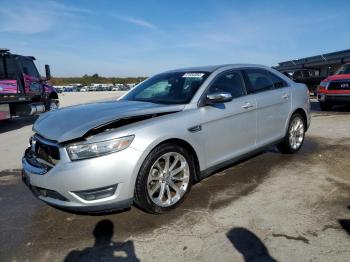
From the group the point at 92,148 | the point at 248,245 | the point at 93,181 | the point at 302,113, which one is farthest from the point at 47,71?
the point at 248,245

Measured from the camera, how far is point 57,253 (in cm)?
317

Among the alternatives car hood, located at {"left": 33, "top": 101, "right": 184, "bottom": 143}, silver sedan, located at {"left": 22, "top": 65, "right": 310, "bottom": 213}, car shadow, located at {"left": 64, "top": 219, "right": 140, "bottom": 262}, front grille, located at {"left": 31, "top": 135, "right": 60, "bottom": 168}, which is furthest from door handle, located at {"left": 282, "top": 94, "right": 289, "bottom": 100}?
front grille, located at {"left": 31, "top": 135, "right": 60, "bottom": 168}

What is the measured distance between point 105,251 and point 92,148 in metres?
0.93

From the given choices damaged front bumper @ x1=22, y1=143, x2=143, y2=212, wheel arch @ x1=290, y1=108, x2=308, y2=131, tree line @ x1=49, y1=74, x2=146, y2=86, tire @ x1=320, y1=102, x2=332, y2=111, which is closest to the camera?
damaged front bumper @ x1=22, y1=143, x2=143, y2=212

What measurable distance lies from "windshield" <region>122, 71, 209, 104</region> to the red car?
→ 8989 millimetres

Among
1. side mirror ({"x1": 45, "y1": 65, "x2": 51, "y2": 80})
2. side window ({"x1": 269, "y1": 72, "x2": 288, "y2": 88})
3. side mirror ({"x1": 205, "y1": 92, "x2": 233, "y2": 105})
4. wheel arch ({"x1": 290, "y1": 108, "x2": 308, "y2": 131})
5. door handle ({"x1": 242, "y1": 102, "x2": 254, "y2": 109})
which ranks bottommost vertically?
wheel arch ({"x1": 290, "y1": 108, "x2": 308, "y2": 131})

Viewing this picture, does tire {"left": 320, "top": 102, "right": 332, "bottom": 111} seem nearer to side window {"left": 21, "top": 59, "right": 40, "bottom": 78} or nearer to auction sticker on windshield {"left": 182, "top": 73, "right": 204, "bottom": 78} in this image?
auction sticker on windshield {"left": 182, "top": 73, "right": 204, "bottom": 78}

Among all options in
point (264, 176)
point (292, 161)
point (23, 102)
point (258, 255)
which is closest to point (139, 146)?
point (258, 255)

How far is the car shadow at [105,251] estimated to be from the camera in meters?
3.06

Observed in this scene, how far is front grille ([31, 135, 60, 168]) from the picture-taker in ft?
11.6

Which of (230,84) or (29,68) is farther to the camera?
(29,68)

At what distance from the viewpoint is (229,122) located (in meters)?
4.60

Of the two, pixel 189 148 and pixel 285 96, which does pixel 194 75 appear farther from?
pixel 285 96

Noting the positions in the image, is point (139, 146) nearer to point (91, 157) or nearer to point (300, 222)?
point (91, 157)
